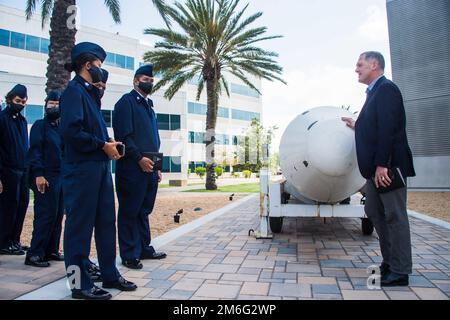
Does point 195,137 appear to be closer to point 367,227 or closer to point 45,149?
point 367,227

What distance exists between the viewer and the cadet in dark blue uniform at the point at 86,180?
2.81m

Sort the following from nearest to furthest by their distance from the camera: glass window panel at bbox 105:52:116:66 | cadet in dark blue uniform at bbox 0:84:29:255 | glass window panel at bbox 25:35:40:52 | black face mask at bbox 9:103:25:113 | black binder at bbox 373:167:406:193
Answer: black binder at bbox 373:167:406:193 → cadet in dark blue uniform at bbox 0:84:29:255 → black face mask at bbox 9:103:25:113 → glass window panel at bbox 25:35:40:52 → glass window panel at bbox 105:52:116:66

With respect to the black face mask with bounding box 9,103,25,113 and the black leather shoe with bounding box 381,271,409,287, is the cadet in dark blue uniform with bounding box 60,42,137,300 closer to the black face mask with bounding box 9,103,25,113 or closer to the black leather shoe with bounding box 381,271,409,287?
the black face mask with bounding box 9,103,25,113

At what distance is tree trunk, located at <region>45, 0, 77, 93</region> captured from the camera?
8.45m

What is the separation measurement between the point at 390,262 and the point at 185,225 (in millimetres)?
4095

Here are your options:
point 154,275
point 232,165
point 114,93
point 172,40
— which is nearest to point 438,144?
point 172,40

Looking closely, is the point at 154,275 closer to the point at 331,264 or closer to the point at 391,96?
the point at 331,264

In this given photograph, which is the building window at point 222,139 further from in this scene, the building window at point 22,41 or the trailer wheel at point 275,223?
the trailer wheel at point 275,223

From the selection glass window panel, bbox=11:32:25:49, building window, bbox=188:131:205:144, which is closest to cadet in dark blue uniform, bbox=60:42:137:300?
glass window panel, bbox=11:32:25:49

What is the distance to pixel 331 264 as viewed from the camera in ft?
12.8

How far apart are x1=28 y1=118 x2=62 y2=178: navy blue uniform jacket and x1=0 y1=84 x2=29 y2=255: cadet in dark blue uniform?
1.80 feet

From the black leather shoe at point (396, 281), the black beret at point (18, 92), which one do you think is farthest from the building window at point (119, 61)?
the black leather shoe at point (396, 281)

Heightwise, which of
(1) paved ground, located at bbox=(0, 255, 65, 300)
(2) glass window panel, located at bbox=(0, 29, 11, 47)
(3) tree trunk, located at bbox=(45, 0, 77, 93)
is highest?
(2) glass window panel, located at bbox=(0, 29, 11, 47)

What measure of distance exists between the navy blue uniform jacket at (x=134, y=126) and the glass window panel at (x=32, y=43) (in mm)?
36763
